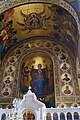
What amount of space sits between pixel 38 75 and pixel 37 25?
227 centimetres

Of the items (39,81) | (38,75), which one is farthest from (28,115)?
(38,75)

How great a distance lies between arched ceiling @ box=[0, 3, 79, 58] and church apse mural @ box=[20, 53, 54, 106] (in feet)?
3.47

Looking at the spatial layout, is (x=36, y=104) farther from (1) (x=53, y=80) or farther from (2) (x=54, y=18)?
(2) (x=54, y=18)

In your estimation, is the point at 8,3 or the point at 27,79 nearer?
the point at 8,3

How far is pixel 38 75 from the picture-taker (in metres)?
11.1

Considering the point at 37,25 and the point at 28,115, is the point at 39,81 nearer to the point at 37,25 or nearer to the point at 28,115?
the point at 37,25

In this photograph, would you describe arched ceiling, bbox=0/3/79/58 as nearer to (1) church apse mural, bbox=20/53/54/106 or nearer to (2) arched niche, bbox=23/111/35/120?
(1) church apse mural, bbox=20/53/54/106

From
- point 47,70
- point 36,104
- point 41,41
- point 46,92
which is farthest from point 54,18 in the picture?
point 36,104

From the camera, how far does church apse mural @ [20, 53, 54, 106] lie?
34.6ft

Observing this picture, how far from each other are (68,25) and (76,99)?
121 inches

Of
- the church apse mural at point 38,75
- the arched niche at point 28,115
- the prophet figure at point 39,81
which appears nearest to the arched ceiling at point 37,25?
the church apse mural at point 38,75

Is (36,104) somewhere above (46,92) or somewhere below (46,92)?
below

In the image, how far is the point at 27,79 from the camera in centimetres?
1107

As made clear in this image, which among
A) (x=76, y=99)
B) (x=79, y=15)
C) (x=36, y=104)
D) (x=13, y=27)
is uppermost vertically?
(x=13, y=27)
